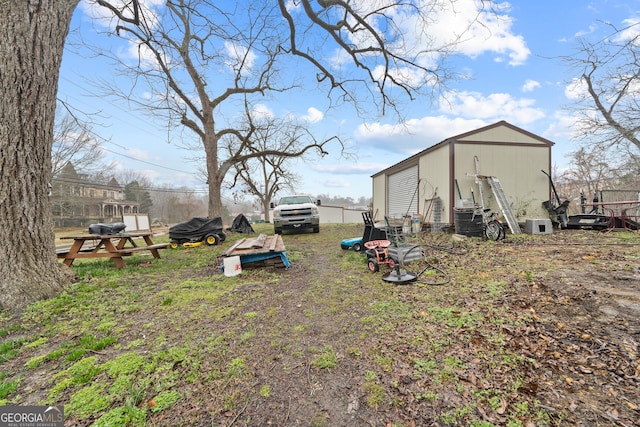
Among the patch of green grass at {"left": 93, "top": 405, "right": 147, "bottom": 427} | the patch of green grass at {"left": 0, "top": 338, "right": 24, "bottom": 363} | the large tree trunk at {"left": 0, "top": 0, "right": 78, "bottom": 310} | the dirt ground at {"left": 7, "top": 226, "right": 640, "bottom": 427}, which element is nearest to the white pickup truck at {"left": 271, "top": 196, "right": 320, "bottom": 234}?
the dirt ground at {"left": 7, "top": 226, "right": 640, "bottom": 427}

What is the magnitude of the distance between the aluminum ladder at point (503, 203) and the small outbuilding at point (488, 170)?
0.20 meters

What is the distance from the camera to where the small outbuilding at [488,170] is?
799 centimetres

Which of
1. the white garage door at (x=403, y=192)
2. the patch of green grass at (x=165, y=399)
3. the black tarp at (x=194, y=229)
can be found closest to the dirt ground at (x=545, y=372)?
the patch of green grass at (x=165, y=399)

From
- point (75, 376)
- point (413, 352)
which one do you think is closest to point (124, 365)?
point (75, 376)

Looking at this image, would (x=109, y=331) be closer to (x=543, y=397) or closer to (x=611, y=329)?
(x=543, y=397)

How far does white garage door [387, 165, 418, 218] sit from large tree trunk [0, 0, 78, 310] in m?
8.98

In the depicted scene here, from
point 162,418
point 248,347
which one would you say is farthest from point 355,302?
point 162,418

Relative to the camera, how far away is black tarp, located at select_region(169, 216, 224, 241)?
827cm

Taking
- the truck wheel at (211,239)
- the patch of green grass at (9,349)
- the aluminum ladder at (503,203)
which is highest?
the aluminum ladder at (503,203)

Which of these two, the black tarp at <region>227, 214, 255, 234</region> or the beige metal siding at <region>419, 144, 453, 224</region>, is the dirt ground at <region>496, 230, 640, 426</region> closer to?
the beige metal siding at <region>419, 144, 453, 224</region>

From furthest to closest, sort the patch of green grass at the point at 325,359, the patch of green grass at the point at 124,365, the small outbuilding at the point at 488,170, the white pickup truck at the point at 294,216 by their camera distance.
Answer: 1. the white pickup truck at the point at 294,216
2. the small outbuilding at the point at 488,170
3. the patch of green grass at the point at 325,359
4. the patch of green grass at the point at 124,365

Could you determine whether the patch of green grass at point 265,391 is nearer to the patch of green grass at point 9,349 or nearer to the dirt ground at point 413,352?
the dirt ground at point 413,352

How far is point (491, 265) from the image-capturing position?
14.0 feet

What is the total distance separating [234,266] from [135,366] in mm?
→ 2637
